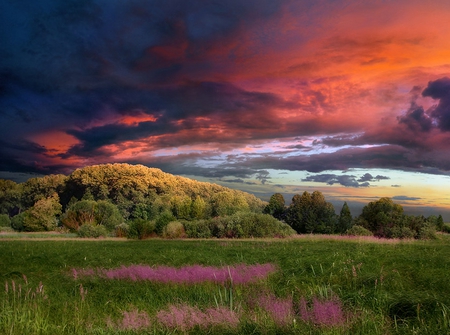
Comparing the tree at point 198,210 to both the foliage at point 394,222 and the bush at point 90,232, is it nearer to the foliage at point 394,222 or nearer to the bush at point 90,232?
the bush at point 90,232

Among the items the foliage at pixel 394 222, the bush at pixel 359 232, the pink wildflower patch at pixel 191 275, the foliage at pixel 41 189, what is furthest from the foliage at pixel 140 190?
the pink wildflower patch at pixel 191 275

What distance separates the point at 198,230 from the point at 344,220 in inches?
922

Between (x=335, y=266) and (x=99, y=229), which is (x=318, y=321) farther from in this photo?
(x=99, y=229)

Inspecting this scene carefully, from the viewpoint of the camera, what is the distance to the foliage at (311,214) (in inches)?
2178

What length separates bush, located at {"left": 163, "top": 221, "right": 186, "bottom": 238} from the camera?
41.7 metres

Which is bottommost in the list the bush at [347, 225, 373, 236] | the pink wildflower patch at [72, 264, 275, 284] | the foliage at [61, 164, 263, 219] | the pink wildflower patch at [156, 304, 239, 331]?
the bush at [347, 225, 373, 236]

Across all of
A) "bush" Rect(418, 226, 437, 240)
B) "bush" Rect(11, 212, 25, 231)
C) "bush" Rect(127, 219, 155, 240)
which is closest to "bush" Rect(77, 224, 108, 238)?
"bush" Rect(127, 219, 155, 240)

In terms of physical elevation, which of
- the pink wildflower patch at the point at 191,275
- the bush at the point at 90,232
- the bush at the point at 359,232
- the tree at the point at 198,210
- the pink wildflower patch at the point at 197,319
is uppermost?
the tree at the point at 198,210

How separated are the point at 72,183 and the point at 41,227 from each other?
49.9 ft

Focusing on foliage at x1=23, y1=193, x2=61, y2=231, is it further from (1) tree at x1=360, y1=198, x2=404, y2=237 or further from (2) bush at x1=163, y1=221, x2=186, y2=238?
(1) tree at x1=360, y1=198, x2=404, y2=237

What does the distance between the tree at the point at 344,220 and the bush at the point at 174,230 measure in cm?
2371

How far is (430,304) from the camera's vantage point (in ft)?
24.1

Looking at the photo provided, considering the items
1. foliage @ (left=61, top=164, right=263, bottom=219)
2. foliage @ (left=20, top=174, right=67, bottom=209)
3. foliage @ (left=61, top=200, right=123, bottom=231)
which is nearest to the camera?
foliage @ (left=61, top=200, right=123, bottom=231)

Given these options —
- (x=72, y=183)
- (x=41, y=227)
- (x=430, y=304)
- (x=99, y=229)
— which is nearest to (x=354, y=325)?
(x=430, y=304)
